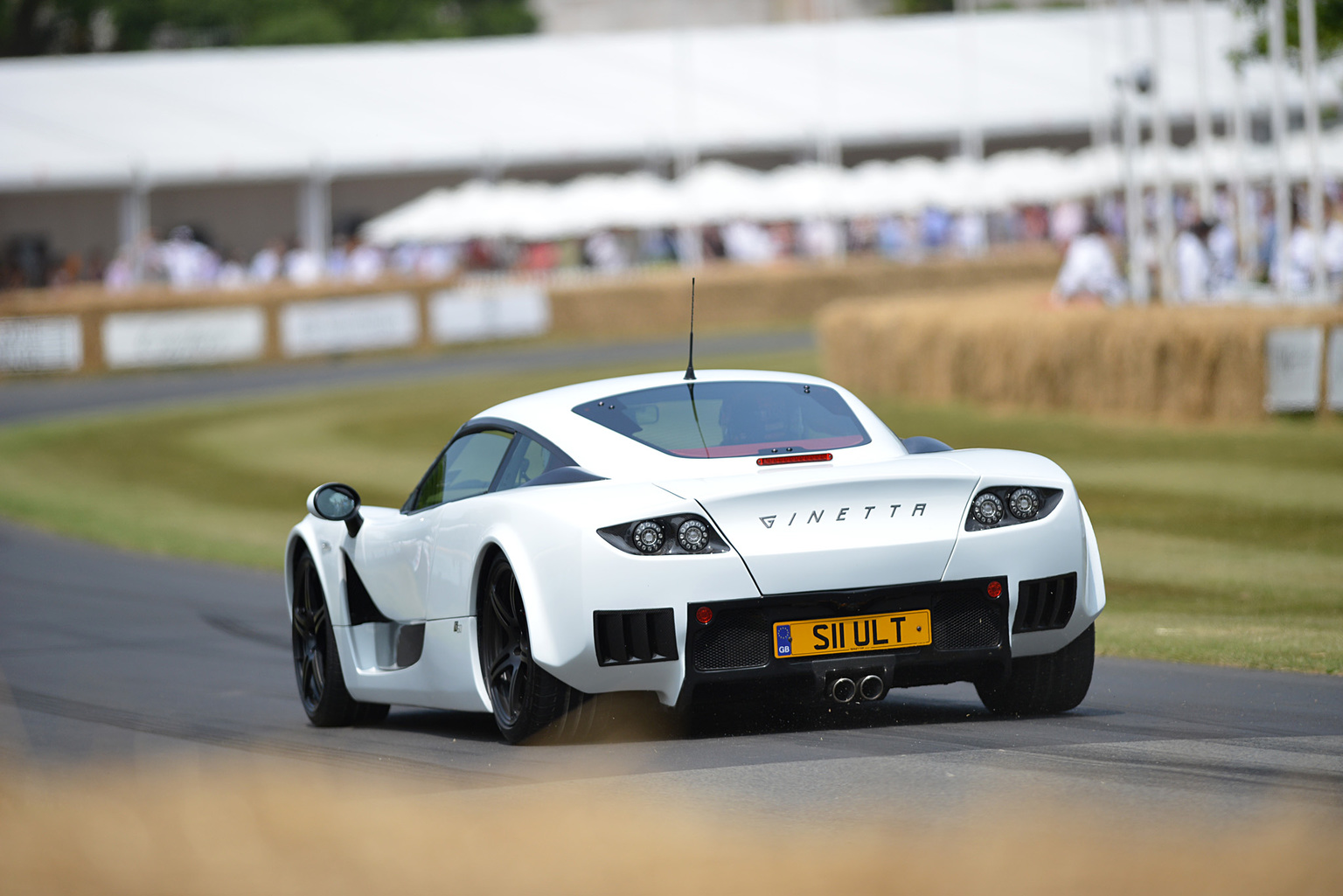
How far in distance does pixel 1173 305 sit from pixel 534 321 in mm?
20037

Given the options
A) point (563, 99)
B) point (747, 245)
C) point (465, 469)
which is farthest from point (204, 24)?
point (465, 469)

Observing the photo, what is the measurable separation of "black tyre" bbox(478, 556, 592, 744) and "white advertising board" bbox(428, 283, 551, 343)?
31765 millimetres

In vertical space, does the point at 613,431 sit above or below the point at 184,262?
above

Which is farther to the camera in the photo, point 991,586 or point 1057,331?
point 1057,331

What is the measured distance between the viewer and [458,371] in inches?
1326

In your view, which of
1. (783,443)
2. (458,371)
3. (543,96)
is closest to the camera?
(783,443)

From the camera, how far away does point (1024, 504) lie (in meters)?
6.50

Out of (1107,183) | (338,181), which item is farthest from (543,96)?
(1107,183)

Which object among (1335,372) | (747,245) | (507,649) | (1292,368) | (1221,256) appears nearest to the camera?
(507,649)

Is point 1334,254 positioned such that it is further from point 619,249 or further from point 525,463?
point 619,249

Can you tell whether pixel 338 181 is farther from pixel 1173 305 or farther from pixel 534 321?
pixel 1173 305

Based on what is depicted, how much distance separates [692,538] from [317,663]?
8.32 ft

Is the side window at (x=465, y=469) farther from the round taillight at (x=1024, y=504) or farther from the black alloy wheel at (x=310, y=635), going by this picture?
the round taillight at (x=1024, y=504)

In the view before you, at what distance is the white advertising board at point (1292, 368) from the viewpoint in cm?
1922
